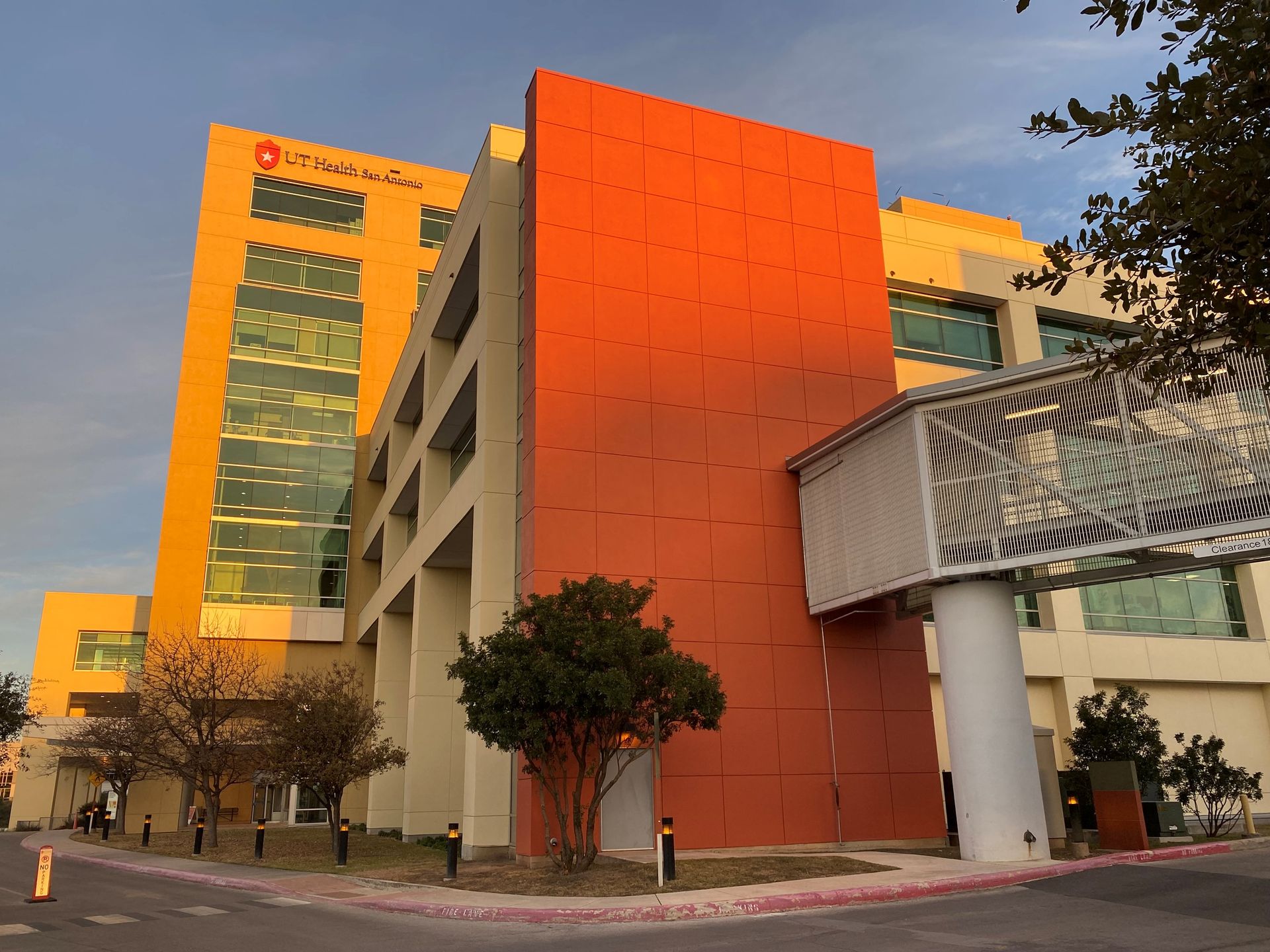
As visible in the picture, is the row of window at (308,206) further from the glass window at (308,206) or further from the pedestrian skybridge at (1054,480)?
Result: the pedestrian skybridge at (1054,480)

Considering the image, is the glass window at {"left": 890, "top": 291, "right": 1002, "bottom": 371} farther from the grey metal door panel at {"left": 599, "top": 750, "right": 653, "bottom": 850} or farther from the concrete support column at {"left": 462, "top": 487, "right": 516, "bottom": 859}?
the grey metal door panel at {"left": 599, "top": 750, "right": 653, "bottom": 850}

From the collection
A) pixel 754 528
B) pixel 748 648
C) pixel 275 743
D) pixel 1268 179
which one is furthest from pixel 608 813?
pixel 1268 179

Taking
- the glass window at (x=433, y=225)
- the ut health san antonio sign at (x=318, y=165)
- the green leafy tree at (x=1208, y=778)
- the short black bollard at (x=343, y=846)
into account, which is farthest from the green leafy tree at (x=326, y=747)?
the ut health san antonio sign at (x=318, y=165)

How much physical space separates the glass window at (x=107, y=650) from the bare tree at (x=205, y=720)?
16.7 m

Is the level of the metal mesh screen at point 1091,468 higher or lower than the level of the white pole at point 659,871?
higher

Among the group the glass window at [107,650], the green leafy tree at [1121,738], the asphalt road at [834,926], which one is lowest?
the asphalt road at [834,926]

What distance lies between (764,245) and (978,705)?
46.8ft

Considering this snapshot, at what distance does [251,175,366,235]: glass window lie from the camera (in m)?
53.5

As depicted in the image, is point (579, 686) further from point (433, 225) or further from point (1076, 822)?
point (433, 225)

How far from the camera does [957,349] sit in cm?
3406

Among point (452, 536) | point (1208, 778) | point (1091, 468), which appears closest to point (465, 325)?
point (452, 536)

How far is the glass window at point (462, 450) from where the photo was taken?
3259 centimetres

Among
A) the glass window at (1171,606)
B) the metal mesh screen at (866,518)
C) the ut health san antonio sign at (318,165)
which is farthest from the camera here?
the ut health san antonio sign at (318,165)

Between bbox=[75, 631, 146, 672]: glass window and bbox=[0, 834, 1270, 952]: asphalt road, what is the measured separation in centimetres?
4238
